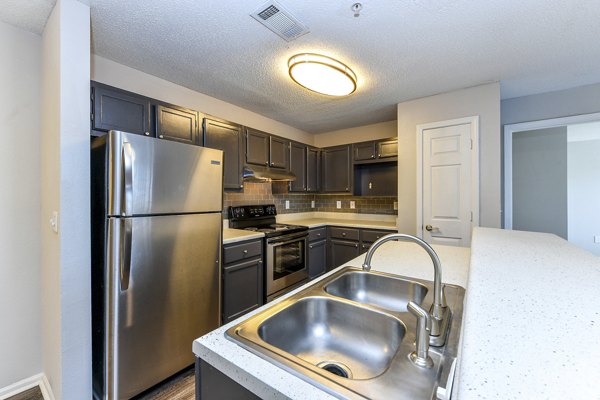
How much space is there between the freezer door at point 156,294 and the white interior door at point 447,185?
2355 mm

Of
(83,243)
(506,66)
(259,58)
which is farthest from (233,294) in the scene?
(506,66)

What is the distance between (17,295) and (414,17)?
10.8ft

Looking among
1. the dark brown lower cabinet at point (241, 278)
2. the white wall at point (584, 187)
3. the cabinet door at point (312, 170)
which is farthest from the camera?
the cabinet door at point (312, 170)

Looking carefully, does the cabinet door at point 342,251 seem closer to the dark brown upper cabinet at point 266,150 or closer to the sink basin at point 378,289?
the dark brown upper cabinet at point 266,150

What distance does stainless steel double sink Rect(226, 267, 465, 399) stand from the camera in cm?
58

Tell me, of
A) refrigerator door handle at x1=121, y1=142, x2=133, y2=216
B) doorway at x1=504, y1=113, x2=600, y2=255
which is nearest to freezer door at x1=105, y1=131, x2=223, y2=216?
refrigerator door handle at x1=121, y1=142, x2=133, y2=216

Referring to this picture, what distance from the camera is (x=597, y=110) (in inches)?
101

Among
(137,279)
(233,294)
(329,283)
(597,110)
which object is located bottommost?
(233,294)

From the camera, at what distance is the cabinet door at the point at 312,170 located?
155 inches

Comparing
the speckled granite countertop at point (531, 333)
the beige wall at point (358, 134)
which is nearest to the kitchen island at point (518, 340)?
the speckled granite countertop at point (531, 333)

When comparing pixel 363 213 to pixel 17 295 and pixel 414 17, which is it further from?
pixel 17 295

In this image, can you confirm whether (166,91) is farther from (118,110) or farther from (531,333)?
(531,333)

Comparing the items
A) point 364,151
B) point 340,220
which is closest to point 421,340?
point 364,151

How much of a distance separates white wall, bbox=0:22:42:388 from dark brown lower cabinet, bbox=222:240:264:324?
1318 millimetres
